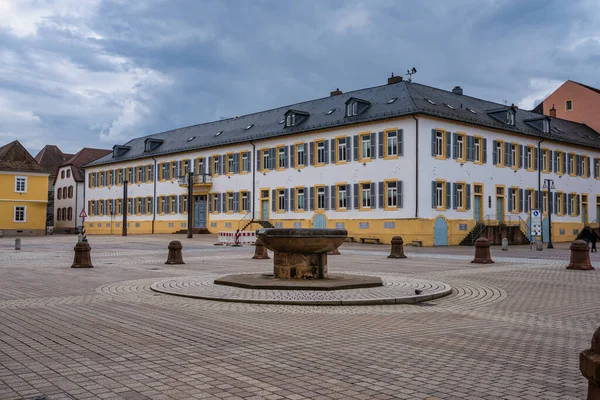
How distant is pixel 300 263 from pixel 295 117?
3464 centimetres

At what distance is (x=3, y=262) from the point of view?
21.1 m

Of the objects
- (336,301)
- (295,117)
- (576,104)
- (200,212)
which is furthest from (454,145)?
(336,301)

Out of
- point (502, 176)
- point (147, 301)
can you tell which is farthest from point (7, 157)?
point (147, 301)

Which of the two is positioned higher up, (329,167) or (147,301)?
(329,167)

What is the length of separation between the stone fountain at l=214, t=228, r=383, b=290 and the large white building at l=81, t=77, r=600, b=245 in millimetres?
25266

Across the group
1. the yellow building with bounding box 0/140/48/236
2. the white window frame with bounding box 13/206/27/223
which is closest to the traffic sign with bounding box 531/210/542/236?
the yellow building with bounding box 0/140/48/236

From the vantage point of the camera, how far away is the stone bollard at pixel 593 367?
3135 millimetres

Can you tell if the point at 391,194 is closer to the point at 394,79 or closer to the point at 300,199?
the point at 300,199

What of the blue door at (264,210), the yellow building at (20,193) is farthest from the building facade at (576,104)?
the yellow building at (20,193)

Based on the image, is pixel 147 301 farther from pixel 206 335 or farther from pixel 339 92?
pixel 339 92

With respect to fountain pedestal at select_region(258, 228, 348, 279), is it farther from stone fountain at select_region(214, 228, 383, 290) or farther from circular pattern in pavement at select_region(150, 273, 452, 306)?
circular pattern in pavement at select_region(150, 273, 452, 306)

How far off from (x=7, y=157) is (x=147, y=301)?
2480 inches

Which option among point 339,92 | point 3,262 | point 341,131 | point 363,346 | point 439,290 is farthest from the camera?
point 339,92

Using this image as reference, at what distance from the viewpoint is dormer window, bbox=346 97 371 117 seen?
42531 millimetres
